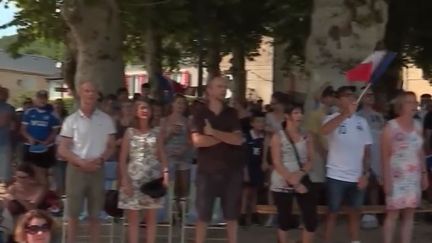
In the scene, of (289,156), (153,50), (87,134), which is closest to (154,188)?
(87,134)

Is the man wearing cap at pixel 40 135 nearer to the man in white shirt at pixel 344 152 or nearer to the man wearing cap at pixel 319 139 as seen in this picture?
the man wearing cap at pixel 319 139

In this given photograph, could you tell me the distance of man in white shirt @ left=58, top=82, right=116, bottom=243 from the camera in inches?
324

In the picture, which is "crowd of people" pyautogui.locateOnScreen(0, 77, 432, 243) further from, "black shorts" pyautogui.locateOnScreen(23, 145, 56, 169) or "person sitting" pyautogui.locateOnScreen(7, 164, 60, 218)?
"black shorts" pyautogui.locateOnScreen(23, 145, 56, 169)

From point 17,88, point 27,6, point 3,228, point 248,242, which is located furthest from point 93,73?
point 17,88

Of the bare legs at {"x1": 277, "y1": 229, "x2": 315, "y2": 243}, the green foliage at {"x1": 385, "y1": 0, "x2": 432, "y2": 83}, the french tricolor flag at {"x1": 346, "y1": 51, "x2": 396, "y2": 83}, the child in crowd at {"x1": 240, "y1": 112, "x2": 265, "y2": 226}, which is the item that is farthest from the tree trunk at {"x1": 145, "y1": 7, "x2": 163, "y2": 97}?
the bare legs at {"x1": 277, "y1": 229, "x2": 315, "y2": 243}

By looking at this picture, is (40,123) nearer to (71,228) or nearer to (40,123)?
(40,123)

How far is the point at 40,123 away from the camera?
11617 mm

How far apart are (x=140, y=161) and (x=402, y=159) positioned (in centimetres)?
264

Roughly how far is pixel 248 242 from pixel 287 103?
5.44 feet

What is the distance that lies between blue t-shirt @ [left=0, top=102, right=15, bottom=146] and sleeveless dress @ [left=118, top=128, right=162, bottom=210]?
13.6 feet

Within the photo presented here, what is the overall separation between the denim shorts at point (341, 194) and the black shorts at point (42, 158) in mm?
4424

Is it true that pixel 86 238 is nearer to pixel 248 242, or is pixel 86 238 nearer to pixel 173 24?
A: pixel 248 242

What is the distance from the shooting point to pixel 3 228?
591 centimetres

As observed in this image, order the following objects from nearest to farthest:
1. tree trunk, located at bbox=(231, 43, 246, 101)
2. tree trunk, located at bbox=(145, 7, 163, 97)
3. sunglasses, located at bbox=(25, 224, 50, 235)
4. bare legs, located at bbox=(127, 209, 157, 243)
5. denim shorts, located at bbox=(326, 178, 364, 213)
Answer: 1. sunglasses, located at bbox=(25, 224, 50, 235)
2. bare legs, located at bbox=(127, 209, 157, 243)
3. denim shorts, located at bbox=(326, 178, 364, 213)
4. tree trunk, located at bbox=(145, 7, 163, 97)
5. tree trunk, located at bbox=(231, 43, 246, 101)
